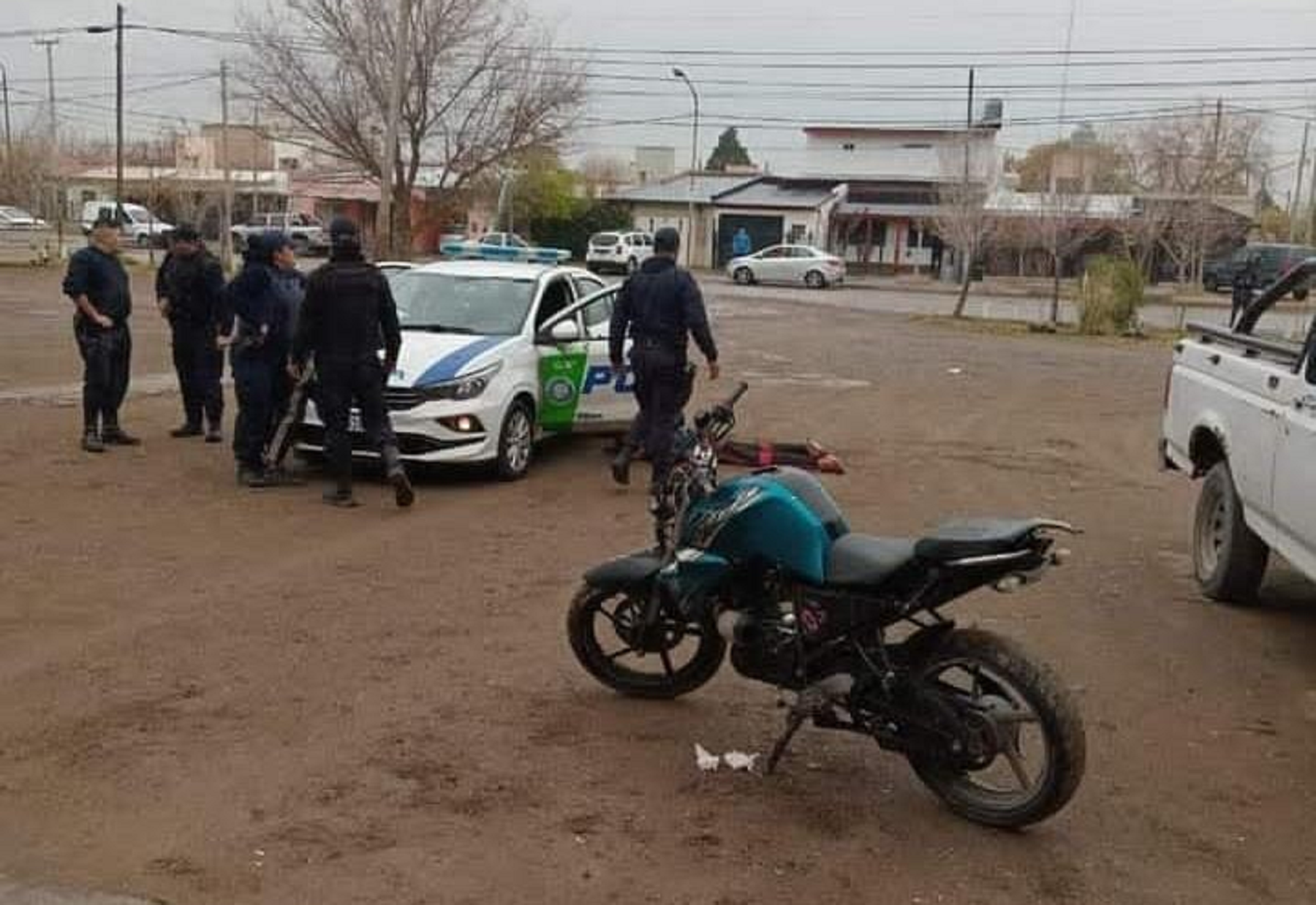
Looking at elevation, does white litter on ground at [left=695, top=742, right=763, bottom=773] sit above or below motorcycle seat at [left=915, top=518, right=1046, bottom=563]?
below

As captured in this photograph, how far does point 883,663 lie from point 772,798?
574 mm

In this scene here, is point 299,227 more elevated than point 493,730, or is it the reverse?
point 299,227

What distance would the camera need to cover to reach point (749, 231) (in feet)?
217

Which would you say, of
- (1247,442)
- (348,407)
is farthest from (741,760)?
(348,407)

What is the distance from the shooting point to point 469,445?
10102mm

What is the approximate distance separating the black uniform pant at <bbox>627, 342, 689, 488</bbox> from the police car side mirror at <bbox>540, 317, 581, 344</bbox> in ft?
2.75

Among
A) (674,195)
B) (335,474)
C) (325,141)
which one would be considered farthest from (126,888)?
(674,195)

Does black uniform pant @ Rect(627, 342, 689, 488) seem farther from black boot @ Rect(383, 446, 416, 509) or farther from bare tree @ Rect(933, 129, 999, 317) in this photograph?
bare tree @ Rect(933, 129, 999, 317)

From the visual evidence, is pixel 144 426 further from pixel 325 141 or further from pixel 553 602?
pixel 325 141

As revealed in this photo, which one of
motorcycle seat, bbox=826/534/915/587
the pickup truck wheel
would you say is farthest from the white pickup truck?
motorcycle seat, bbox=826/534/915/587

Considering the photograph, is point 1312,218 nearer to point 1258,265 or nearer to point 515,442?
point 1258,265

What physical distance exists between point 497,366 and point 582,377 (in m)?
1.12

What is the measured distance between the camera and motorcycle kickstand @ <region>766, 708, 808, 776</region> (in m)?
4.82

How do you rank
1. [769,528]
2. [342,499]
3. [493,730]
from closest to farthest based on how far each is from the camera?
[769,528] → [493,730] → [342,499]
